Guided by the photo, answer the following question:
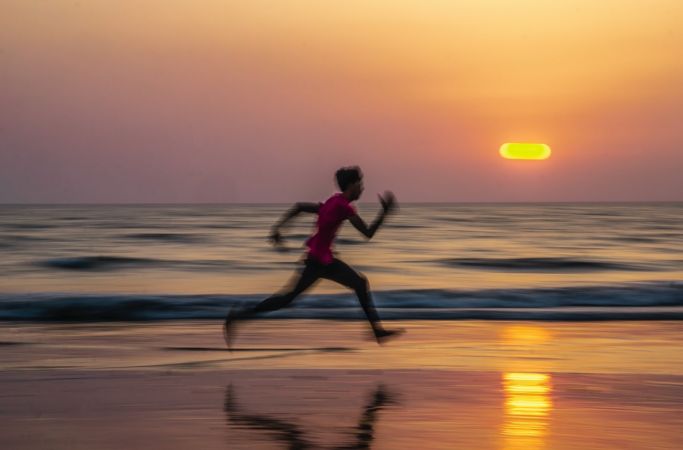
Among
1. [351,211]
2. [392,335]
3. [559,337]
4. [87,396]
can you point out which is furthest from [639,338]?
[87,396]

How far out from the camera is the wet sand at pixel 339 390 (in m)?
5.46

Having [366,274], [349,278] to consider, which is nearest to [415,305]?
[349,278]

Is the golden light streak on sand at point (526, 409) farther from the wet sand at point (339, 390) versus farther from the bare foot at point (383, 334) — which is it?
the bare foot at point (383, 334)

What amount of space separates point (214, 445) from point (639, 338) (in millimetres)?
6414

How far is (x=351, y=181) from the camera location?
338 inches

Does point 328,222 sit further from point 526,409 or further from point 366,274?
point 366,274

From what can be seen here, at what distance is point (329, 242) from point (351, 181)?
23.7 inches

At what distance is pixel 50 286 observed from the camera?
20672 millimetres

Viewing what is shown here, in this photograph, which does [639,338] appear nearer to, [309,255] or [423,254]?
[309,255]

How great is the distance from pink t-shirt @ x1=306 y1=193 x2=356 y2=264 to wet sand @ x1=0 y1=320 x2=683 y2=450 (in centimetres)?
95

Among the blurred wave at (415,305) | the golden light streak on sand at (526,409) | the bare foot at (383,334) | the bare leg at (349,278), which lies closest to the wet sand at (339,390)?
the golden light streak on sand at (526,409)

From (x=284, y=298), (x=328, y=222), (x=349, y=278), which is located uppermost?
(x=328, y=222)

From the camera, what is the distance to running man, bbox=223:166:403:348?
8.58 meters

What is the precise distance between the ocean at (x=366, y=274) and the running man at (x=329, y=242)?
0.75ft
